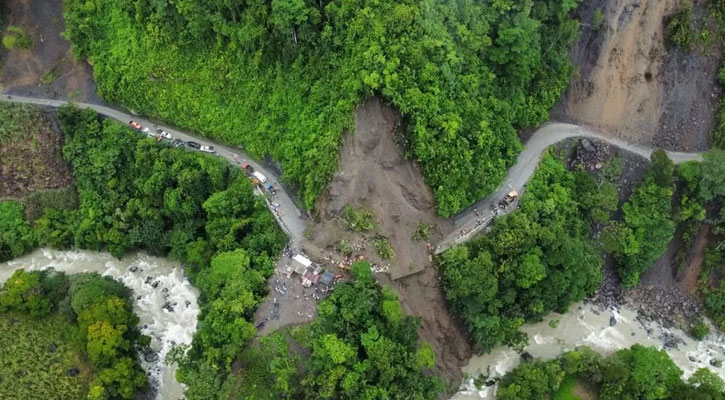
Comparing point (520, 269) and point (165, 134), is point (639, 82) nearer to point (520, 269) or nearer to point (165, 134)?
point (520, 269)

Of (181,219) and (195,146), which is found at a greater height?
(195,146)

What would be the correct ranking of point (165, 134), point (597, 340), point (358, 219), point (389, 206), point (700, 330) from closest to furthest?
1. point (358, 219)
2. point (389, 206)
3. point (597, 340)
4. point (700, 330)
5. point (165, 134)

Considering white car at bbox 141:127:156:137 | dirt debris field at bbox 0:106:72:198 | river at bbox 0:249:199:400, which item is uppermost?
white car at bbox 141:127:156:137

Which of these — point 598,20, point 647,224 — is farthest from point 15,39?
point 647,224

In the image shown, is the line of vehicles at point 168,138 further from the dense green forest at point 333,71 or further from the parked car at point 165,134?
the dense green forest at point 333,71

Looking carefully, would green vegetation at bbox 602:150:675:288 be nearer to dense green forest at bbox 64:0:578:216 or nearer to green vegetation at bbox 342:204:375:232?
dense green forest at bbox 64:0:578:216

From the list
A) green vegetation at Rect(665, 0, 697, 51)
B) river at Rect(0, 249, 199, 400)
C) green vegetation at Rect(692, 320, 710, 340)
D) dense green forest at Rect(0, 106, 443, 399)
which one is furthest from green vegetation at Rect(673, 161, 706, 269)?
river at Rect(0, 249, 199, 400)

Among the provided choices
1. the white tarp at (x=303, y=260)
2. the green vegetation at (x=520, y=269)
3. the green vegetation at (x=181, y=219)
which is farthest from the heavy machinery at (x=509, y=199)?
the green vegetation at (x=181, y=219)
